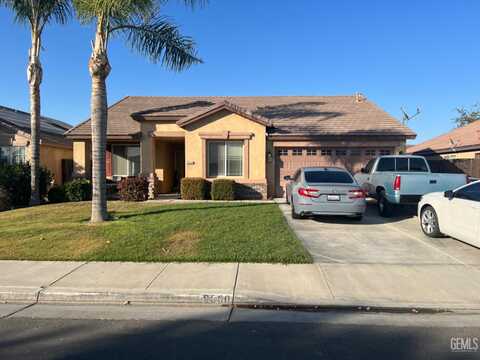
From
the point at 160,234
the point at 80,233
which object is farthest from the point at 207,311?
the point at 80,233

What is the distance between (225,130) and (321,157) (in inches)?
187

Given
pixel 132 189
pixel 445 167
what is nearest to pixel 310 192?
pixel 132 189

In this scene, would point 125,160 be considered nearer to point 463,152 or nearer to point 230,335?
point 230,335

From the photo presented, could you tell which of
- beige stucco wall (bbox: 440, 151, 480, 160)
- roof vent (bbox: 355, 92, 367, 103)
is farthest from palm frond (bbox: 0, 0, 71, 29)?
beige stucco wall (bbox: 440, 151, 480, 160)

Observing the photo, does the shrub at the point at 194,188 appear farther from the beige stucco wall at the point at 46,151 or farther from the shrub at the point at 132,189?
the beige stucco wall at the point at 46,151

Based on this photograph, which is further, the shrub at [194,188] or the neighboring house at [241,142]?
the neighboring house at [241,142]

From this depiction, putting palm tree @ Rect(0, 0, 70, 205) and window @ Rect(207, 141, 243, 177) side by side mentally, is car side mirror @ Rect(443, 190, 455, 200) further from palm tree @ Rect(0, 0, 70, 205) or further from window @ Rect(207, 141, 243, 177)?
palm tree @ Rect(0, 0, 70, 205)

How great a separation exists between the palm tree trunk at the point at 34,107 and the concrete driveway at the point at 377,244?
410 inches

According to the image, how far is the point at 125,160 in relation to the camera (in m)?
17.8

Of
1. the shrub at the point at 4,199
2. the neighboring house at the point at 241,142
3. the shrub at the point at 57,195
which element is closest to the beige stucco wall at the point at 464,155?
the neighboring house at the point at 241,142

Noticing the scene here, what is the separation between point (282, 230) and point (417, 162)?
6332mm

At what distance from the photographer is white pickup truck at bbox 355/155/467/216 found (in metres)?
10.2

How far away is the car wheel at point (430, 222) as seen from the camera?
834 cm

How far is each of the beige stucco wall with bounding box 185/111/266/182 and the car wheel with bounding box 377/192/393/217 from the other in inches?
216
